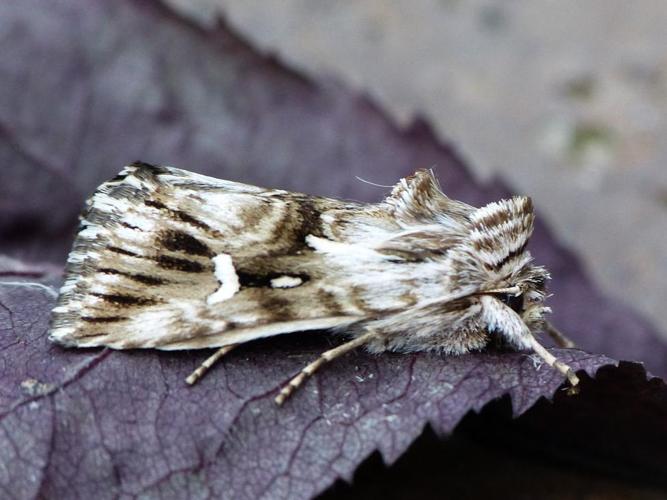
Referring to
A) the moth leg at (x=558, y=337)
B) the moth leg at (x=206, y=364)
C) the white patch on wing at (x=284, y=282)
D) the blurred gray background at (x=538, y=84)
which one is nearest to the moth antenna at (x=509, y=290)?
the moth leg at (x=558, y=337)

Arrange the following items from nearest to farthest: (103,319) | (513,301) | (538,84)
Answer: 1. (103,319)
2. (513,301)
3. (538,84)

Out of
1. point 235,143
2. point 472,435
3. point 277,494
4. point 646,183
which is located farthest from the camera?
point 646,183

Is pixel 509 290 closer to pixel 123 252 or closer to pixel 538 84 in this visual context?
pixel 123 252

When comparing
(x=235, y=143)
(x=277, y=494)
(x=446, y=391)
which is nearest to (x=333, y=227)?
(x=446, y=391)

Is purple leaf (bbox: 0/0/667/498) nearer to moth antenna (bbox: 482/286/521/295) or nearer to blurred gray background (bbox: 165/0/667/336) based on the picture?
moth antenna (bbox: 482/286/521/295)

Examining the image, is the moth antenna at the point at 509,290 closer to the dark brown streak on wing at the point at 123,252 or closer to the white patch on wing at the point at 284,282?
the white patch on wing at the point at 284,282

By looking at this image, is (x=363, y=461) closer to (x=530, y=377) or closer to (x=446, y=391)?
(x=446, y=391)

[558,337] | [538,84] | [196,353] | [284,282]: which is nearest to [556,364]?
[558,337]

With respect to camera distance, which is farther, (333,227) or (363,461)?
(333,227)
